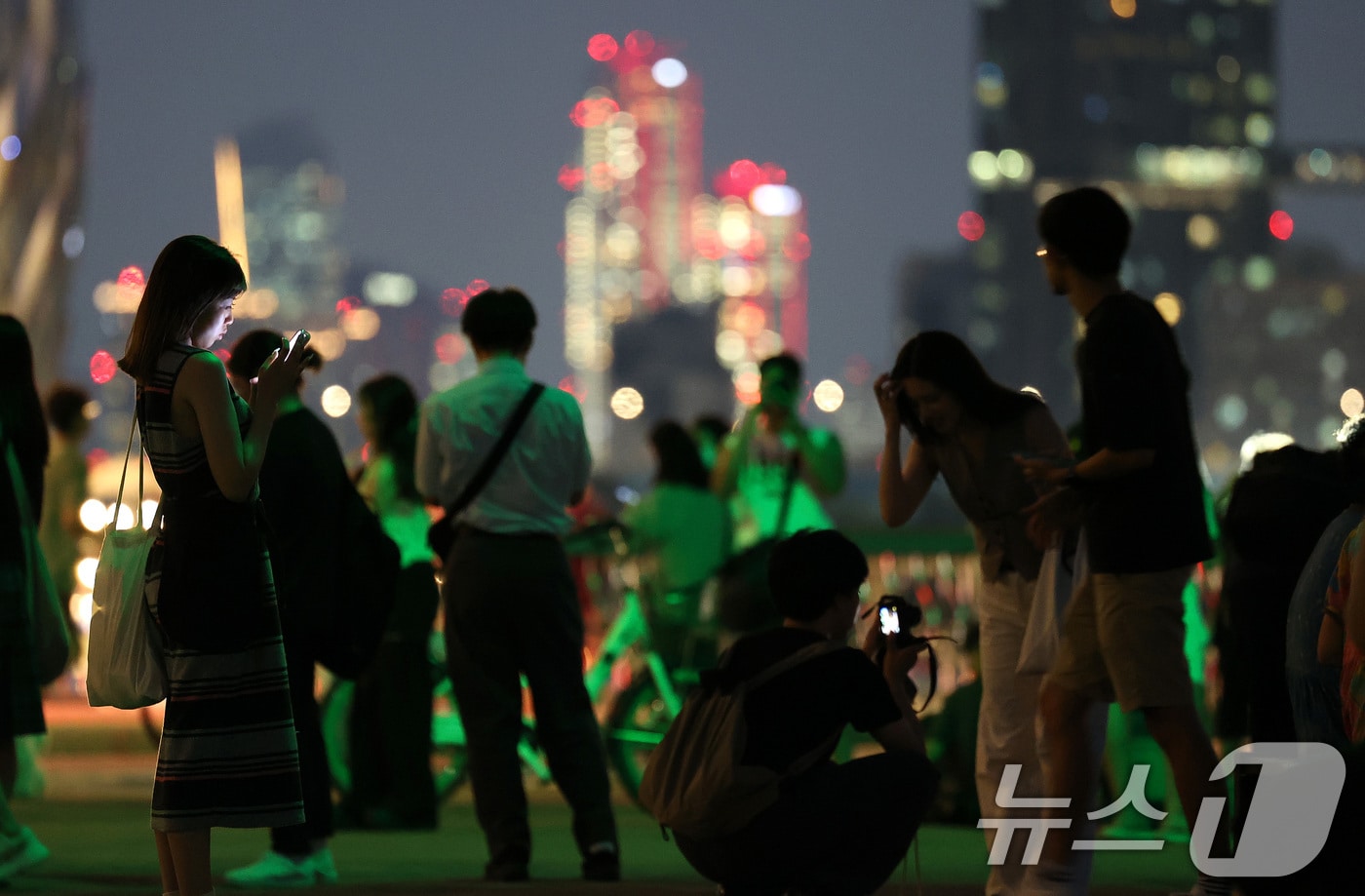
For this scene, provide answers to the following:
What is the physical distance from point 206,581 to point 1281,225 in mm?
130035

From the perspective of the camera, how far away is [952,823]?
26.2ft

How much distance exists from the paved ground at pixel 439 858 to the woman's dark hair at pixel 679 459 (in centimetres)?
151

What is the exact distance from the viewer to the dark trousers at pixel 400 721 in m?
7.91

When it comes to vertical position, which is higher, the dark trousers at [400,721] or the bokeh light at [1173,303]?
the bokeh light at [1173,303]

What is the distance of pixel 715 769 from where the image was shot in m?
4.28

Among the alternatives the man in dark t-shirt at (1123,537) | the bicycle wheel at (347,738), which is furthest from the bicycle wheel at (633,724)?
the man in dark t-shirt at (1123,537)

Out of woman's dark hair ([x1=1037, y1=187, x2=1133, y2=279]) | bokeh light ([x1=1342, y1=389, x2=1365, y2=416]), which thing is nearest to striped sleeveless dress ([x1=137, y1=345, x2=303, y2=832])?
woman's dark hair ([x1=1037, y1=187, x2=1133, y2=279])

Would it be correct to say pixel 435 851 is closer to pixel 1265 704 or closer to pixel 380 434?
pixel 380 434

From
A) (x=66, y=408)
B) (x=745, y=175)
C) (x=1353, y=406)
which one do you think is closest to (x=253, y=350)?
(x=66, y=408)

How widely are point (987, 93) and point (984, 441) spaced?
136 meters

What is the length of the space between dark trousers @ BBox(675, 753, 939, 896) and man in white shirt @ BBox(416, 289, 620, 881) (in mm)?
1911

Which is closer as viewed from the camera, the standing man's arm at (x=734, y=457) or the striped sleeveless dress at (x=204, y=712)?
the striped sleeveless dress at (x=204, y=712)

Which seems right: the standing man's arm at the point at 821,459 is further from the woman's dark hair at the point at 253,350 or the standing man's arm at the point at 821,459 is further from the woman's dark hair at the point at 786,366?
the woman's dark hair at the point at 253,350

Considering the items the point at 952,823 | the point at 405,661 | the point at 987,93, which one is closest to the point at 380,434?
the point at 405,661
